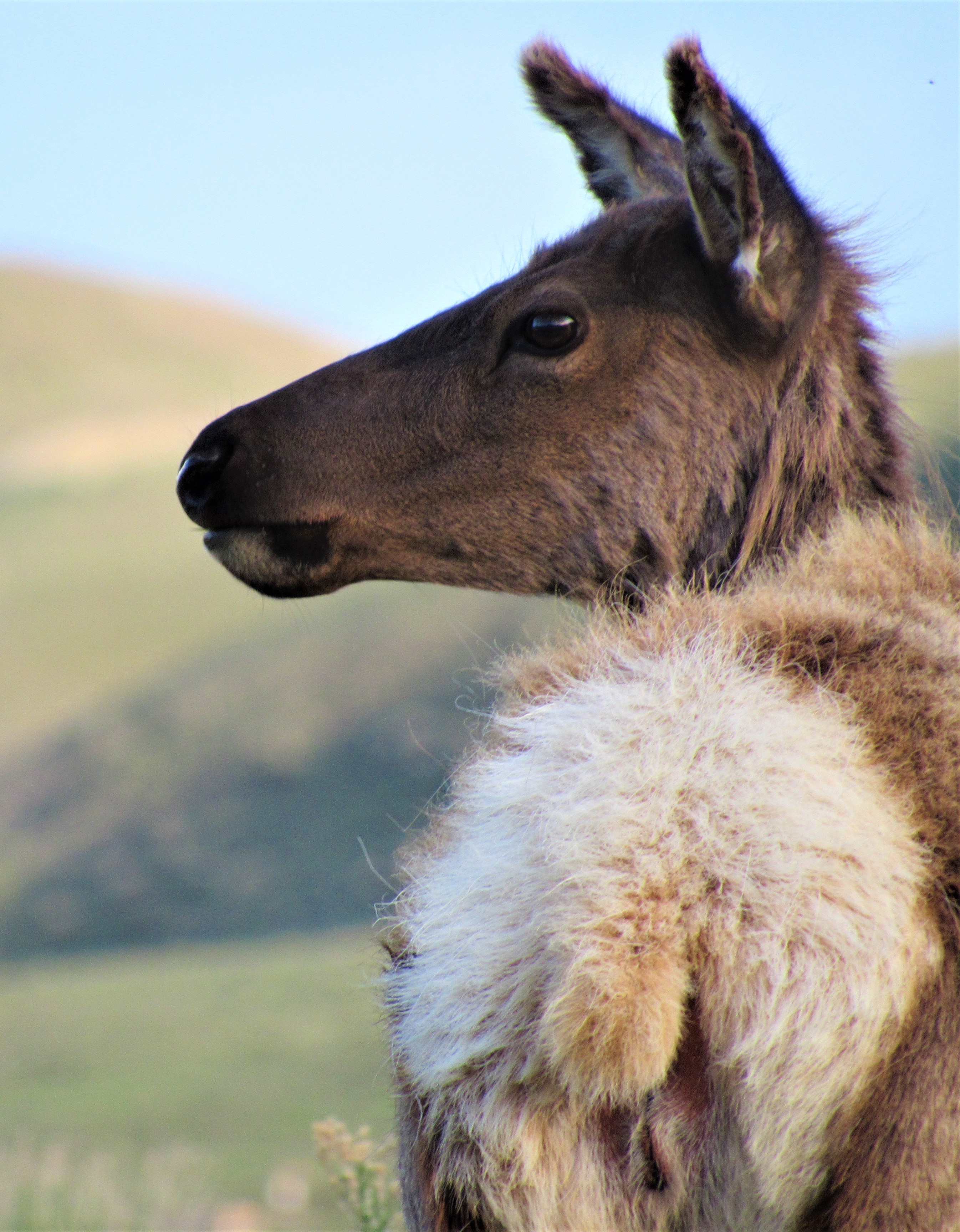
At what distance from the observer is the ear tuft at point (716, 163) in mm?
2672

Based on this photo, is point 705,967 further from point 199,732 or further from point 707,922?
point 199,732

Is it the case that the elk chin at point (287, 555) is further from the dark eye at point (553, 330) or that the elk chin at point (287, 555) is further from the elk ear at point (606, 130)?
the elk ear at point (606, 130)

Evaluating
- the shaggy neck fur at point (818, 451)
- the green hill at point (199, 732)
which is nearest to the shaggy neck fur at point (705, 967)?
the shaggy neck fur at point (818, 451)

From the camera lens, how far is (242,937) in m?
16.2

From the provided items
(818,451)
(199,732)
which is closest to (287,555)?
(818,451)

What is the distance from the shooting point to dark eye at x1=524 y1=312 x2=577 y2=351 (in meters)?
3.18

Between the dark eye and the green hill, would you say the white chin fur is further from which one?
the green hill

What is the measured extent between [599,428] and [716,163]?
2.15ft

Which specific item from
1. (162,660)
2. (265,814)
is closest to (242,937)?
(265,814)

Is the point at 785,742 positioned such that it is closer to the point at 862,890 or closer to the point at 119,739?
the point at 862,890

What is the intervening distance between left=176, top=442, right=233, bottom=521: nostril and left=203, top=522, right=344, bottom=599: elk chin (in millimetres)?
101

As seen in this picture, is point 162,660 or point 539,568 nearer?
point 539,568

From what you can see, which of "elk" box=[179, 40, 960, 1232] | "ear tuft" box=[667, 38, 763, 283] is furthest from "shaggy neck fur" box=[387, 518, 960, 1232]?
"ear tuft" box=[667, 38, 763, 283]

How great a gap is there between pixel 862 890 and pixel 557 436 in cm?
174
